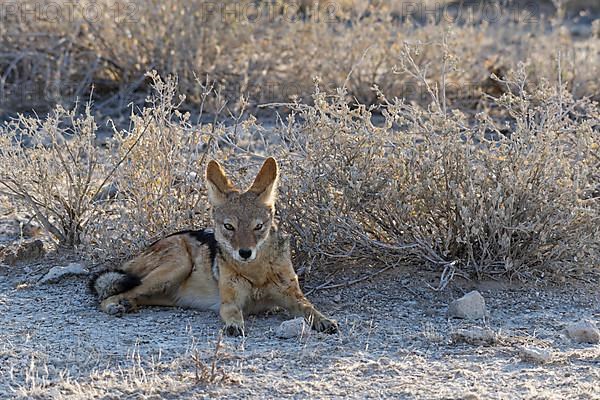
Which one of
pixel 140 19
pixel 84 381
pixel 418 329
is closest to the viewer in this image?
pixel 84 381

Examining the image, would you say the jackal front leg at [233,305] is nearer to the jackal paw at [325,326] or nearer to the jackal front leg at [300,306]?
the jackal front leg at [300,306]

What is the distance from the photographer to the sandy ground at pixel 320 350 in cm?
513

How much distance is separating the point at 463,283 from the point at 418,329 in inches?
32.9

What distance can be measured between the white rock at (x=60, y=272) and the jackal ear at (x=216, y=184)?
125 cm

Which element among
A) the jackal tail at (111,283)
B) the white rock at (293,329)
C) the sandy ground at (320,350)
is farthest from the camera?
the jackal tail at (111,283)

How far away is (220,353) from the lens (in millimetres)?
5617

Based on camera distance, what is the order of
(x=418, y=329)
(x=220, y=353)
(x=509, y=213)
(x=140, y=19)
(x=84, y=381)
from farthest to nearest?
(x=140, y=19) < (x=509, y=213) < (x=418, y=329) < (x=220, y=353) < (x=84, y=381)

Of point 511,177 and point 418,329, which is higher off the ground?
point 511,177

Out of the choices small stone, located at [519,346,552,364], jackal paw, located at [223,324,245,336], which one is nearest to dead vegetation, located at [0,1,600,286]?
jackal paw, located at [223,324,245,336]

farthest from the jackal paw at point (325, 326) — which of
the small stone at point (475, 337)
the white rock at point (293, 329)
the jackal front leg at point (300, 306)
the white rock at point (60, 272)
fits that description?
the white rock at point (60, 272)

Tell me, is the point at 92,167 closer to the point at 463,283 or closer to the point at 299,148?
the point at 299,148

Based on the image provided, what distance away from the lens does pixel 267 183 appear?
261 inches

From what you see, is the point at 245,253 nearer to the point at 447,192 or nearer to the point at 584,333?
the point at 447,192

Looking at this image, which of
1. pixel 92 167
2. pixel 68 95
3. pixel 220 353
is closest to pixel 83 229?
pixel 92 167
